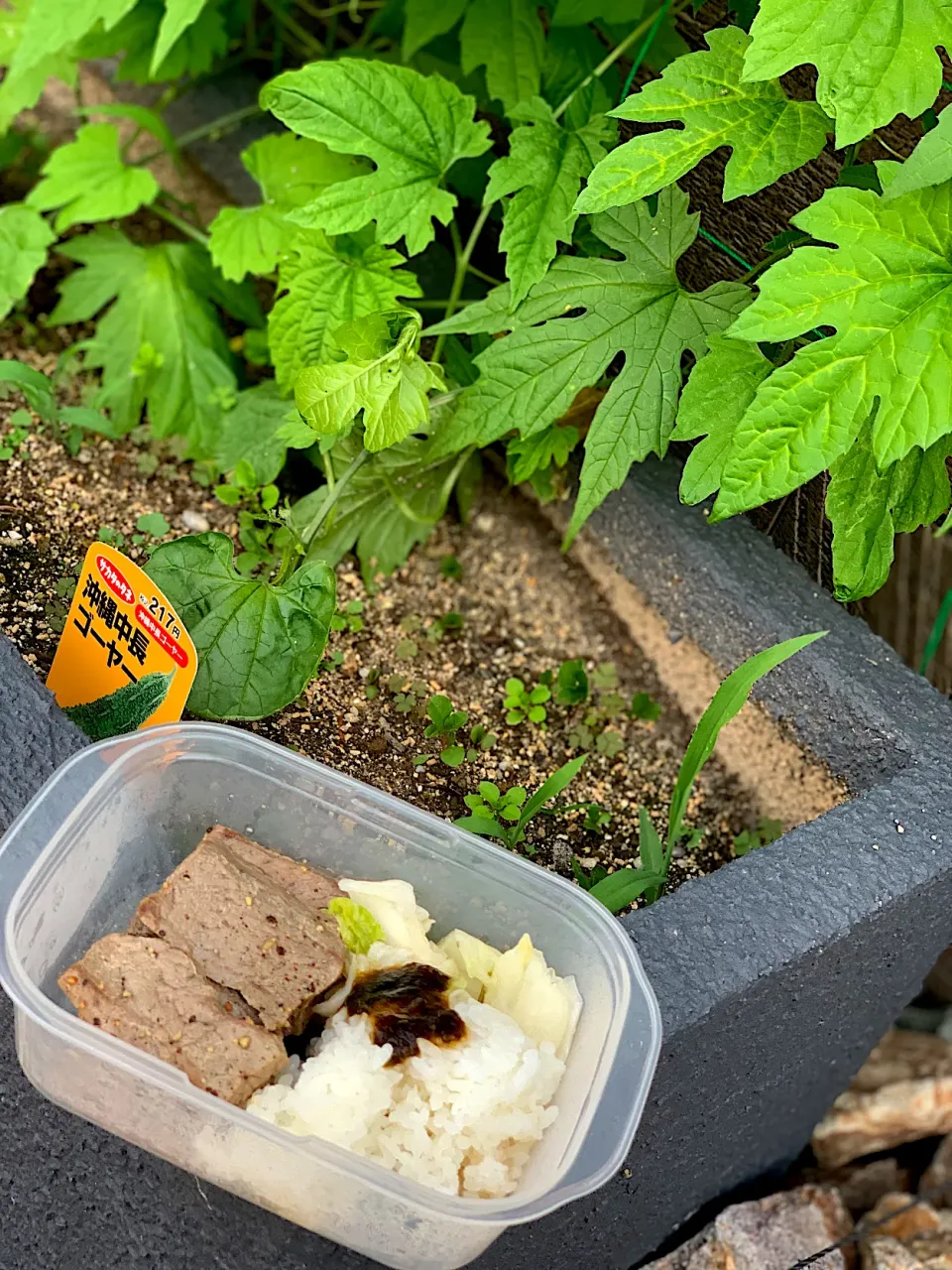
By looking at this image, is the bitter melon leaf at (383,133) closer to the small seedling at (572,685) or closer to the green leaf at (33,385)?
the green leaf at (33,385)

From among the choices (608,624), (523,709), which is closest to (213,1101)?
(523,709)

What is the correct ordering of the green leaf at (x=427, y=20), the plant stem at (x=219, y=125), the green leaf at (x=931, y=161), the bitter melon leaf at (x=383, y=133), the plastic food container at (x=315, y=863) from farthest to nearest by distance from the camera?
the plant stem at (x=219, y=125)
the green leaf at (x=427, y=20)
the bitter melon leaf at (x=383, y=133)
the green leaf at (x=931, y=161)
the plastic food container at (x=315, y=863)

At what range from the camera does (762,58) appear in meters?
1.04

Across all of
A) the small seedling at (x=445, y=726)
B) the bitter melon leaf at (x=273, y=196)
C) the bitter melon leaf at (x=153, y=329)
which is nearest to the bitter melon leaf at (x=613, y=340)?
the small seedling at (x=445, y=726)

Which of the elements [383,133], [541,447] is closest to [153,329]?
[383,133]

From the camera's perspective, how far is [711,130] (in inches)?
45.5

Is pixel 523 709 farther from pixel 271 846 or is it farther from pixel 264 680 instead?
pixel 271 846

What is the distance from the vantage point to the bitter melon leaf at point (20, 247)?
64.6 inches

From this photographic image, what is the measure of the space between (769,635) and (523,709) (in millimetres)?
316

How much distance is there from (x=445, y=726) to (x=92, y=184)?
907 millimetres

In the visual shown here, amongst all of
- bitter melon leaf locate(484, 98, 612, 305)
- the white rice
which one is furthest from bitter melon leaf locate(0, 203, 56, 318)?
the white rice

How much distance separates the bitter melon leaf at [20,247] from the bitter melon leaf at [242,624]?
56 cm

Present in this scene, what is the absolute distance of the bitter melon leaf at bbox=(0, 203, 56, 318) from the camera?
1642 millimetres

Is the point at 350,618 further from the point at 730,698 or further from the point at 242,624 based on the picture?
the point at 730,698
